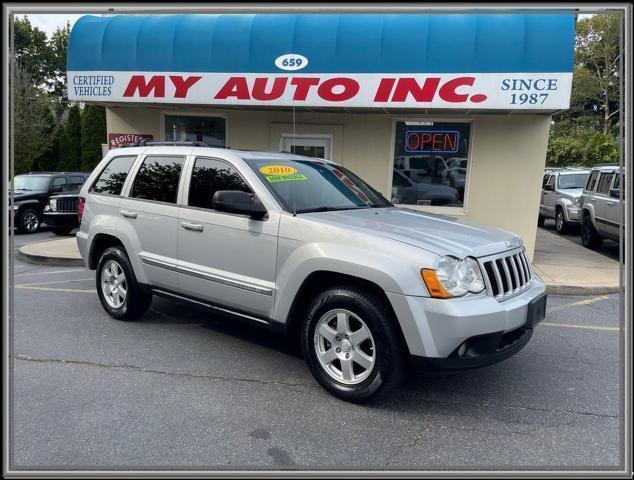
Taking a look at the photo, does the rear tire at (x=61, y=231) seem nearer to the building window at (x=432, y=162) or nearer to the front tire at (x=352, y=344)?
the building window at (x=432, y=162)

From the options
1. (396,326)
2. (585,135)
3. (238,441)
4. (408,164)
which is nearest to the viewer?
(238,441)

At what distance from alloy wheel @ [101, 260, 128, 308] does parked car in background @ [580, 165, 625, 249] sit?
9.57 m

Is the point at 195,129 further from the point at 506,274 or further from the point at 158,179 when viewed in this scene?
the point at 506,274

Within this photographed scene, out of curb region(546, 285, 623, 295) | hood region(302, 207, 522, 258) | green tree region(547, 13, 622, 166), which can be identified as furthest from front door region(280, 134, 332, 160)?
hood region(302, 207, 522, 258)

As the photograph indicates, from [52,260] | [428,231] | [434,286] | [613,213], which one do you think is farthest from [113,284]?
[613,213]

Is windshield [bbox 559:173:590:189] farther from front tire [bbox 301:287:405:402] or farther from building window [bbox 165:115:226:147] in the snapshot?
front tire [bbox 301:287:405:402]

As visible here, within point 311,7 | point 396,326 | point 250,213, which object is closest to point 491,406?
point 396,326

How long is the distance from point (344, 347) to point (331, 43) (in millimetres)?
6142

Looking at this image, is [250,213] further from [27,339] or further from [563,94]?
[563,94]

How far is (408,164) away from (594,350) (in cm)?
533

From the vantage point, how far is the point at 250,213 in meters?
4.03

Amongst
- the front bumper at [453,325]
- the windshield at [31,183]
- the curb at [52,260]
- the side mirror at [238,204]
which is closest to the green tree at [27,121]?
the windshield at [31,183]

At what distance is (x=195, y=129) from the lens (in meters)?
10.4

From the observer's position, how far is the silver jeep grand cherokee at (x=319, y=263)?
3.30 m
